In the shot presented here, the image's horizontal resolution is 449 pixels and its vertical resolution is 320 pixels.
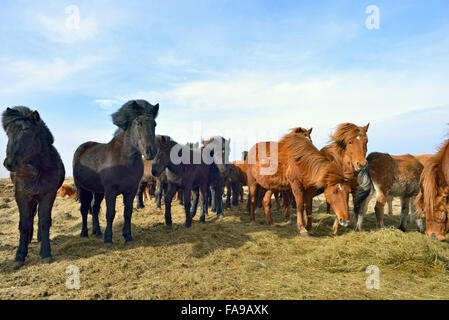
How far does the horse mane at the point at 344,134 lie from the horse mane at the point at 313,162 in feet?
2.19

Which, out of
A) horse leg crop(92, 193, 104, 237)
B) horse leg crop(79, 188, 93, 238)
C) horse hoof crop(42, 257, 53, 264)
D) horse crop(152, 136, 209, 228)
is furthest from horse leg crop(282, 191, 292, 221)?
horse hoof crop(42, 257, 53, 264)

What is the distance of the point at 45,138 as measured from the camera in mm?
5254

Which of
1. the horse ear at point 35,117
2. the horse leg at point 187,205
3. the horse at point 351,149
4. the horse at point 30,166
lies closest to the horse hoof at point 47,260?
the horse at point 30,166

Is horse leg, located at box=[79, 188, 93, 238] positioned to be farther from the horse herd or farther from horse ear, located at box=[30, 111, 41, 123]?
horse ear, located at box=[30, 111, 41, 123]

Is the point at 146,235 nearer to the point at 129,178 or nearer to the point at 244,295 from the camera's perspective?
the point at 129,178

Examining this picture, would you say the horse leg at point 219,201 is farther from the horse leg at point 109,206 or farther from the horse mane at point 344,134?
the horse leg at point 109,206

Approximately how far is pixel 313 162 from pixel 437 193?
2932 millimetres

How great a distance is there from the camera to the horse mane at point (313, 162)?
22.3 ft

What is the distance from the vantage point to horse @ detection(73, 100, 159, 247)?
5.61 meters

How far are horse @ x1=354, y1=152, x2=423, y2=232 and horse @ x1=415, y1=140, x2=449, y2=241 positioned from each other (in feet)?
9.43

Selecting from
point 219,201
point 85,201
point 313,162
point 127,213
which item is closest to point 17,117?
point 127,213
